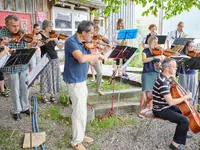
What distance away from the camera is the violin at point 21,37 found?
12.0 ft

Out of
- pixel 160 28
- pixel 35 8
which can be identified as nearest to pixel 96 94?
pixel 35 8

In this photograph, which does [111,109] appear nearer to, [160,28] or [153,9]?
[153,9]

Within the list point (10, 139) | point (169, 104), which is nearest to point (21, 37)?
point (10, 139)

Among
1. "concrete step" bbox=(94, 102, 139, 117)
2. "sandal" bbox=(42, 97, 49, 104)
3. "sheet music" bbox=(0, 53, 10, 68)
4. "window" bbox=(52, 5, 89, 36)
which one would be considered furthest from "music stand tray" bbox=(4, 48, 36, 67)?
"window" bbox=(52, 5, 89, 36)

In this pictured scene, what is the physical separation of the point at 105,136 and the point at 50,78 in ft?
5.74

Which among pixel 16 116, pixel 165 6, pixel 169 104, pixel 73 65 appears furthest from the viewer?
pixel 165 6

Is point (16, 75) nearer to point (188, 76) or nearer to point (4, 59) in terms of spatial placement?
point (4, 59)

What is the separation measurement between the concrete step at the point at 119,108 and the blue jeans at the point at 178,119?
145cm

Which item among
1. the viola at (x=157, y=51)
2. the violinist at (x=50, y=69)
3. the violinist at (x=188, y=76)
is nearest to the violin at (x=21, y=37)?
the violinist at (x=50, y=69)

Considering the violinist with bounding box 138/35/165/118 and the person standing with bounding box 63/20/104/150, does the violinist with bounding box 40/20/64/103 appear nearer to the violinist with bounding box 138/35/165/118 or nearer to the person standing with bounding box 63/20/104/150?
the person standing with bounding box 63/20/104/150

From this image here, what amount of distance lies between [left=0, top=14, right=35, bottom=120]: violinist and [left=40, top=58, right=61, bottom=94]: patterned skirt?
0.62m

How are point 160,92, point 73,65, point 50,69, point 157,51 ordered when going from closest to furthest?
point 73,65
point 160,92
point 157,51
point 50,69

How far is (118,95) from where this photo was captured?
5.04 metres

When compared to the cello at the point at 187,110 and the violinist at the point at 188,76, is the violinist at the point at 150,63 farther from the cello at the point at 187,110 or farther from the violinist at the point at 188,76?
→ the cello at the point at 187,110
